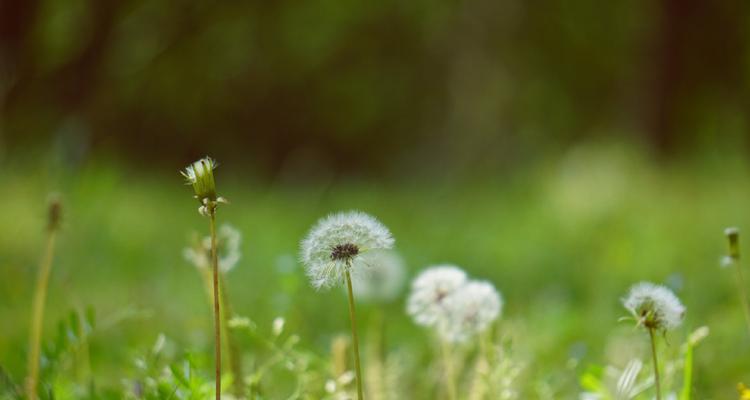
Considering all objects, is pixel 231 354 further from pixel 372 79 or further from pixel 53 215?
pixel 372 79

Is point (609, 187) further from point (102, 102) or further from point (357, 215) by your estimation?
point (357, 215)

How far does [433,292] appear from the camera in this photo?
1345mm

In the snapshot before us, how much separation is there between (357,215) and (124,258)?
8.72ft

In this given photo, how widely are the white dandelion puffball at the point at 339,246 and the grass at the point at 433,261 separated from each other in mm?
356

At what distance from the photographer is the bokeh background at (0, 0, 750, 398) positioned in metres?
2.61

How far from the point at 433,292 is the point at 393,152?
1714 centimetres

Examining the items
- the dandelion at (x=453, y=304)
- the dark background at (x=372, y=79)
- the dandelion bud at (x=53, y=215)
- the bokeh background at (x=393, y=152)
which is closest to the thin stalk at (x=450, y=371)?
the dandelion at (x=453, y=304)

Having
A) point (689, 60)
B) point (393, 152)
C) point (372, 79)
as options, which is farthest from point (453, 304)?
point (393, 152)

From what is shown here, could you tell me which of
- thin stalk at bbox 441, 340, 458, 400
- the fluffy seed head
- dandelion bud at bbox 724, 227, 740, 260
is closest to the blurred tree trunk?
thin stalk at bbox 441, 340, 458, 400

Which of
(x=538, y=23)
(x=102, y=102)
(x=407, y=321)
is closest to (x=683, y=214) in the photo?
(x=407, y=321)

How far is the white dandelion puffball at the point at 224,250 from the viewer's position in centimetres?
132

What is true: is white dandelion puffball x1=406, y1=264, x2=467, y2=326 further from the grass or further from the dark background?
the dark background

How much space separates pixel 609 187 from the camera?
6383 mm

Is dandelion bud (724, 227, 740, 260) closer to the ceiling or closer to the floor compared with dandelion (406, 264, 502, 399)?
closer to the floor
